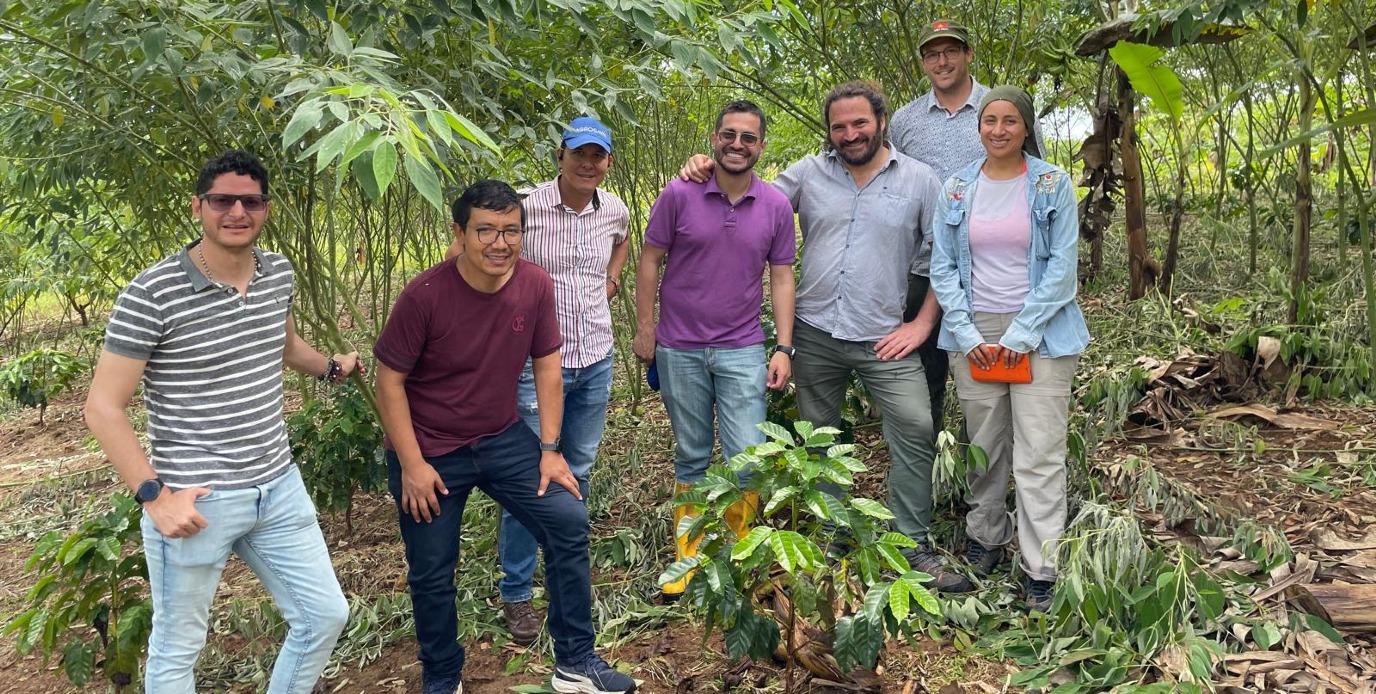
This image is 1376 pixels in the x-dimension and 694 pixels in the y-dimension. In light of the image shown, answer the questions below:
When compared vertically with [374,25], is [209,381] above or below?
below

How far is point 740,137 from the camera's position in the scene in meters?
2.84

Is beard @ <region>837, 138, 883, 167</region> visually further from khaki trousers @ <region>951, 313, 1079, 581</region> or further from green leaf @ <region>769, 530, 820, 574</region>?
green leaf @ <region>769, 530, 820, 574</region>

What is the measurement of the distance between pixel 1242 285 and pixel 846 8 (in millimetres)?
3199

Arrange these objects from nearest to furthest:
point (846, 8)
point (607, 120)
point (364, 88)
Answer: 1. point (364, 88)
2. point (607, 120)
3. point (846, 8)

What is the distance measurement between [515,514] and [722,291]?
3.08ft

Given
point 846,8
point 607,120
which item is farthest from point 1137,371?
point 607,120

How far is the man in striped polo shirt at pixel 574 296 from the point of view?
9.27 ft

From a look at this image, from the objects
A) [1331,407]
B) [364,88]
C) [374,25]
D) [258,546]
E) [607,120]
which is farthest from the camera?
[1331,407]

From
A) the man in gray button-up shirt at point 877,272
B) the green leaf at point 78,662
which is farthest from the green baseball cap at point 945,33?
the green leaf at point 78,662

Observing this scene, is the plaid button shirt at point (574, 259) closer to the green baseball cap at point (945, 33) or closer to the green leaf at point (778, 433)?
the green leaf at point (778, 433)

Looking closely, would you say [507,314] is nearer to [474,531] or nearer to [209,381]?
[209,381]

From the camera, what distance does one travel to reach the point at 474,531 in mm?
3879

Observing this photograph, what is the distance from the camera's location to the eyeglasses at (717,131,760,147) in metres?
2.85

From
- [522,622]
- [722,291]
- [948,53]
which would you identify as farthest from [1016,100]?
[522,622]
